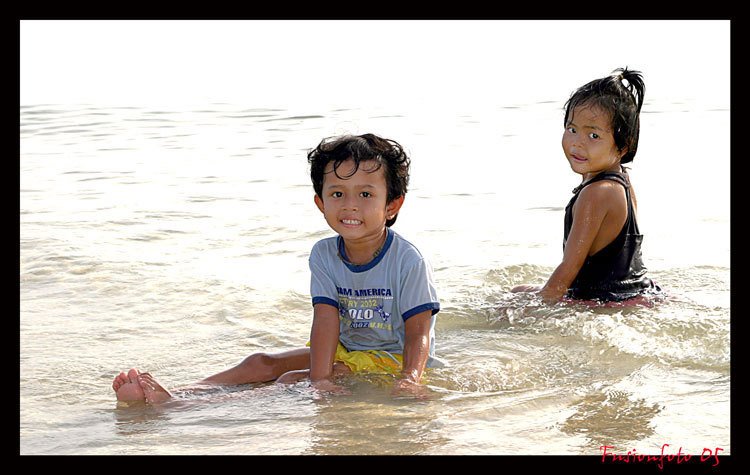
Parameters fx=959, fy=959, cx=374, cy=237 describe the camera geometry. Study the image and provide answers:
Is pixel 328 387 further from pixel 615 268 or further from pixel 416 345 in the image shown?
pixel 615 268

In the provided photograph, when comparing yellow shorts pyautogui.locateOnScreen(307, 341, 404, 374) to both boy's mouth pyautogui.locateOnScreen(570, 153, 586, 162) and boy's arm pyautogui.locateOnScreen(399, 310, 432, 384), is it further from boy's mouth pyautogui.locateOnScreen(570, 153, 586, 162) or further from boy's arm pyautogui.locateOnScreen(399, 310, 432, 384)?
boy's mouth pyautogui.locateOnScreen(570, 153, 586, 162)

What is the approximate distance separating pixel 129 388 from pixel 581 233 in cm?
230

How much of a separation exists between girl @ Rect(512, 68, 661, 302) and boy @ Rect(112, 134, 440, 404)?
46.7 inches

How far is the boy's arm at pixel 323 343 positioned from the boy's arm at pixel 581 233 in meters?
1.45

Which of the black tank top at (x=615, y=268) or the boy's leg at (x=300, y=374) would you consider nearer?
the boy's leg at (x=300, y=374)

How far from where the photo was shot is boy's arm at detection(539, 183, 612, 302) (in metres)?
4.66

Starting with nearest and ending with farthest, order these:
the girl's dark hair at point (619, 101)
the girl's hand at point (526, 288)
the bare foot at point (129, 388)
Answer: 1. the bare foot at point (129, 388)
2. the girl's dark hair at point (619, 101)
3. the girl's hand at point (526, 288)

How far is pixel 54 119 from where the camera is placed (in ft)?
42.9

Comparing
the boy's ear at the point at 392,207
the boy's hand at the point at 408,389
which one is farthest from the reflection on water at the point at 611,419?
Result: the boy's ear at the point at 392,207

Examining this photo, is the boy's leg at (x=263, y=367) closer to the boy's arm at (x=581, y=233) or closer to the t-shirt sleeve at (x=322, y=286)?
the t-shirt sleeve at (x=322, y=286)

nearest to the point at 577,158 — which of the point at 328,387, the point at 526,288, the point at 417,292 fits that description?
the point at 526,288

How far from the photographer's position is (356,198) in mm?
3645

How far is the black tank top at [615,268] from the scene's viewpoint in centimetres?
474
